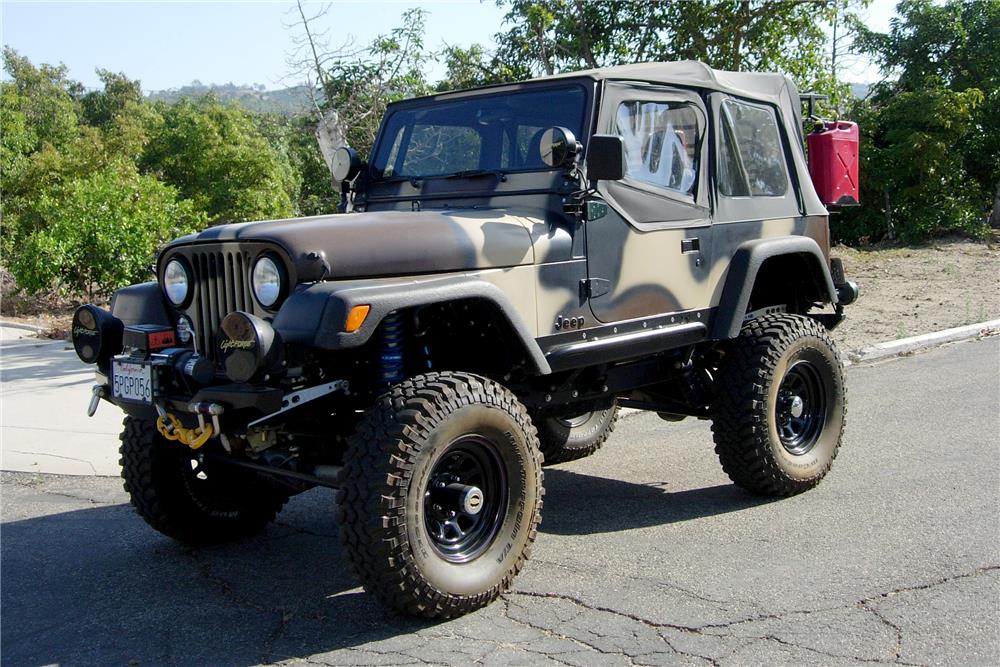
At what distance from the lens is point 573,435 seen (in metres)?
6.58

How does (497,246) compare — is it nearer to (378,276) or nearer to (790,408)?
(378,276)

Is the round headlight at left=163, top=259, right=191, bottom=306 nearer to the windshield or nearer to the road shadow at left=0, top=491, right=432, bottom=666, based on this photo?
the road shadow at left=0, top=491, right=432, bottom=666

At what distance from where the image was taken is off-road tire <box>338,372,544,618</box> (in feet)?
12.7

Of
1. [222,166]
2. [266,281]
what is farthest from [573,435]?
[222,166]

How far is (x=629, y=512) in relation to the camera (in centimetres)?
551

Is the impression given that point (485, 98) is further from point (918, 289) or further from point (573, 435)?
point (918, 289)

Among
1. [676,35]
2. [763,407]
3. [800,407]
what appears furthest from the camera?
[676,35]

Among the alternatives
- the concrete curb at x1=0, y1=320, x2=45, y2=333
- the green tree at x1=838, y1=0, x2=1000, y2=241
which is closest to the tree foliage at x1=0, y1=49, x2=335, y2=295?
the concrete curb at x1=0, y1=320, x2=45, y2=333

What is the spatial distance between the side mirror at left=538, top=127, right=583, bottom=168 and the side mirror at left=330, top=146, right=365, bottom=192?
4.73ft

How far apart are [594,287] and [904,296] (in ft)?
28.6

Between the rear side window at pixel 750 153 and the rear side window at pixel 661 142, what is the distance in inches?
9.4

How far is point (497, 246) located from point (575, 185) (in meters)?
0.62

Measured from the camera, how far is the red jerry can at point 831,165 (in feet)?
21.5

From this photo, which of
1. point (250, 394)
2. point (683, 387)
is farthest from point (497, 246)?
point (683, 387)
